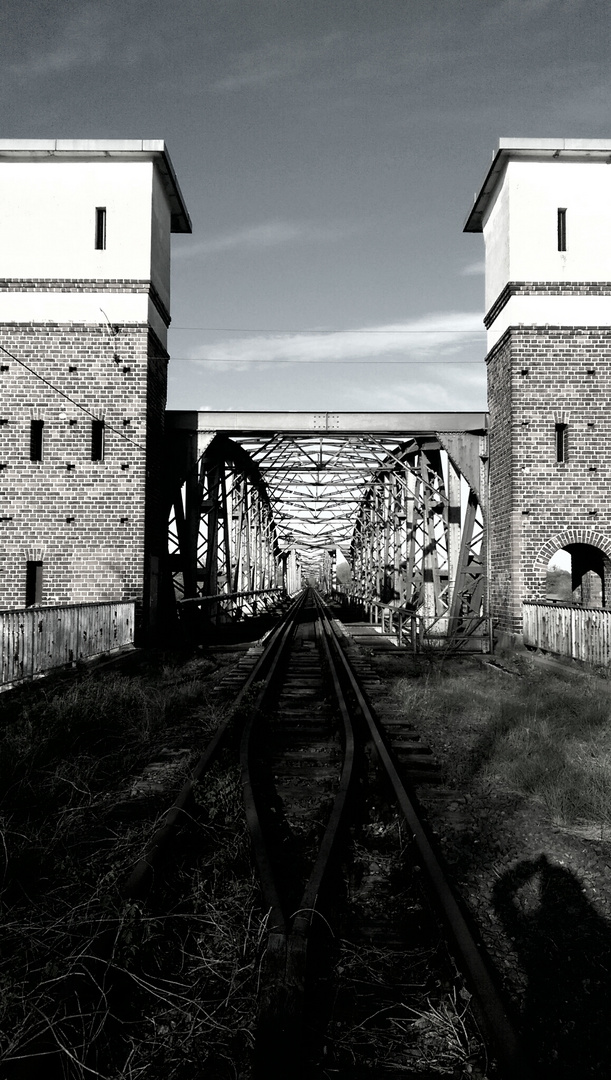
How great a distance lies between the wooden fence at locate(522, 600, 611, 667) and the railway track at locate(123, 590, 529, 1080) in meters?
5.50

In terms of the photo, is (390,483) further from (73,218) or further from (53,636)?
(53,636)

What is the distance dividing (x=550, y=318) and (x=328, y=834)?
13.8 metres

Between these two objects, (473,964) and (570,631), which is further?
(570,631)

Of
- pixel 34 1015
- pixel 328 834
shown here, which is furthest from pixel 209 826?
pixel 34 1015

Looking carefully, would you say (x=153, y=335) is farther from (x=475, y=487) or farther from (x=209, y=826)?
(x=209, y=826)

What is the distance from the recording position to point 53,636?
10195 mm

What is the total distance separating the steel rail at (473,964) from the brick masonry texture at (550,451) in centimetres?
1061

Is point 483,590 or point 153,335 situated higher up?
point 153,335

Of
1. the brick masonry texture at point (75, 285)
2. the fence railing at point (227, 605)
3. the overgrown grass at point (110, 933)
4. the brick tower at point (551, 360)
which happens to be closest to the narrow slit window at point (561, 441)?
the brick tower at point (551, 360)

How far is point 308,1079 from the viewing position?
2.36 m

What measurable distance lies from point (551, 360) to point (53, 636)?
11.8 m

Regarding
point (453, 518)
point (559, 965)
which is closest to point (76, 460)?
point (453, 518)

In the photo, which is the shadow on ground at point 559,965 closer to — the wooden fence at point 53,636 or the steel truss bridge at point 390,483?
the wooden fence at point 53,636

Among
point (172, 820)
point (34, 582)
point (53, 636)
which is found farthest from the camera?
point (34, 582)
